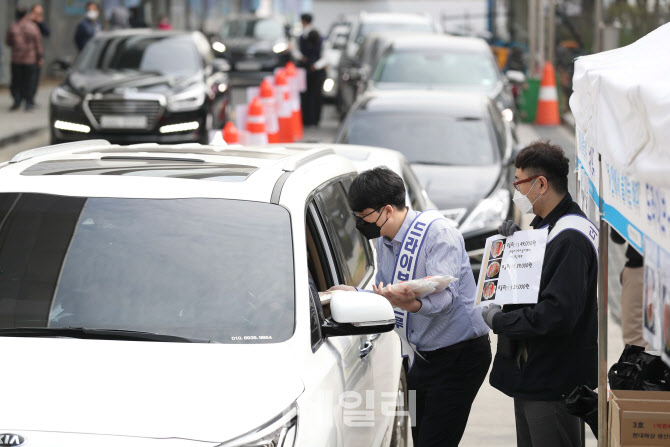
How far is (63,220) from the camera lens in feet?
13.8

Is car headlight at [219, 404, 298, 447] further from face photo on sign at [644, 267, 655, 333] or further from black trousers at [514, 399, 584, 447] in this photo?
black trousers at [514, 399, 584, 447]

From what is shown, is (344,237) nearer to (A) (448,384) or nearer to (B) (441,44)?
(A) (448,384)

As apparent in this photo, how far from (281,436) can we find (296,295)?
0.72 meters

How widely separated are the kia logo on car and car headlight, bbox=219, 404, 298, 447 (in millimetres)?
547

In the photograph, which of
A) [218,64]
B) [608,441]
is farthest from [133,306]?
[218,64]

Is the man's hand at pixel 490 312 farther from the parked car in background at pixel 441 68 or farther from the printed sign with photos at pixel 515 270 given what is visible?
the parked car in background at pixel 441 68

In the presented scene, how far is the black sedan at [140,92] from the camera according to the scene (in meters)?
15.1

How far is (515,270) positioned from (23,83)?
59.6ft

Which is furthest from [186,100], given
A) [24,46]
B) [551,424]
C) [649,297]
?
[649,297]

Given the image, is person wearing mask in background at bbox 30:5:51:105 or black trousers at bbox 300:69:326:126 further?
person wearing mask in background at bbox 30:5:51:105

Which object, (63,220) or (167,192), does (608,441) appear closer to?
(167,192)

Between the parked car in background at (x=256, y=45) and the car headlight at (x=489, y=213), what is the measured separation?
18.6 m

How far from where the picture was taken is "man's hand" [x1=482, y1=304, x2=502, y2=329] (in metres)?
4.24

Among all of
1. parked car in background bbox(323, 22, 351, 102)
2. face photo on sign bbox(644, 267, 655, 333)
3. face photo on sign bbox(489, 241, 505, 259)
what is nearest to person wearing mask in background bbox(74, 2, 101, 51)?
parked car in background bbox(323, 22, 351, 102)
